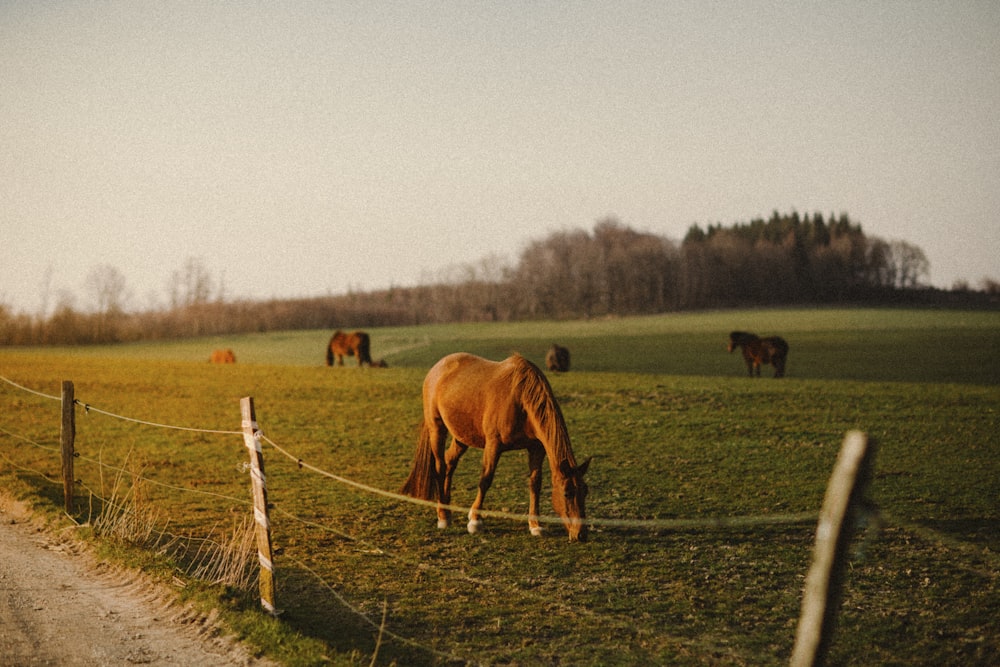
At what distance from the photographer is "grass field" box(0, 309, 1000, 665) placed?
5484mm

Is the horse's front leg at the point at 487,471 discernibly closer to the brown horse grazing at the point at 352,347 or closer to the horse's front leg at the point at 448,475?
the horse's front leg at the point at 448,475

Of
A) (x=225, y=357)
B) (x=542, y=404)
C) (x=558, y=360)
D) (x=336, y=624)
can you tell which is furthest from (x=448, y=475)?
(x=225, y=357)

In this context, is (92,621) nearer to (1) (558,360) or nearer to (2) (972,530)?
(2) (972,530)

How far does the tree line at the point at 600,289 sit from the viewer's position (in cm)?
7562

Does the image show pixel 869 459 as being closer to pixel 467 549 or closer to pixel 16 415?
pixel 467 549

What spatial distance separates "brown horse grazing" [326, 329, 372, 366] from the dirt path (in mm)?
27232

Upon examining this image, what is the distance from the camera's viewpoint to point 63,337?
6462 cm

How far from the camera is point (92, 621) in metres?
5.77

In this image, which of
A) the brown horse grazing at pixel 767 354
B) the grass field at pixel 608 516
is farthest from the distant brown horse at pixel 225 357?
the brown horse grazing at pixel 767 354

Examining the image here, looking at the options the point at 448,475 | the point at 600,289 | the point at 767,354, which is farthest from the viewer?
the point at 600,289

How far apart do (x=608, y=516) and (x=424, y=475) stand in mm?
2446

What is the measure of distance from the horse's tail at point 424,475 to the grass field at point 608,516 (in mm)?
368

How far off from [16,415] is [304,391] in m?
8.04

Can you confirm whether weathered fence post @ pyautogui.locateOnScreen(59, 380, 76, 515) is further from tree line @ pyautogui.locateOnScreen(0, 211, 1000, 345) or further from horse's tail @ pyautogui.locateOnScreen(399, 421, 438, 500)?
tree line @ pyautogui.locateOnScreen(0, 211, 1000, 345)
